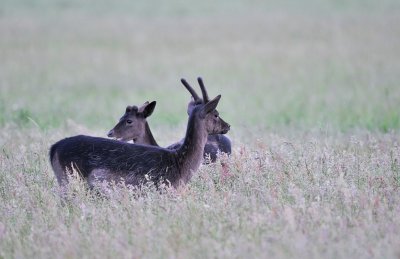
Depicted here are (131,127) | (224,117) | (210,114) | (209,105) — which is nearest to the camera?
(209,105)

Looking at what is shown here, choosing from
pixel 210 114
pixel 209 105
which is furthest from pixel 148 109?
pixel 209 105

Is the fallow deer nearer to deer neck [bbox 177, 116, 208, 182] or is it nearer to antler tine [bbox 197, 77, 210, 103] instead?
antler tine [bbox 197, 77, 210, 103]

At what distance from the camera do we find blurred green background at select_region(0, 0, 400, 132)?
17.6 meters

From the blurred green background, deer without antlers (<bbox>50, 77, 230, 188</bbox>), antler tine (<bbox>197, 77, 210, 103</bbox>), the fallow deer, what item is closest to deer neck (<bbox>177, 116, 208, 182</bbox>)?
deer without antlers (<bbox>50, 77, 230, 188</bbox>)

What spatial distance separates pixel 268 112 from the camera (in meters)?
18.2

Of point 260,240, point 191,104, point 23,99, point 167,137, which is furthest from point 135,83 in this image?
point 260,240

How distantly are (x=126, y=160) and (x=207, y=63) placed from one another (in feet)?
59.6

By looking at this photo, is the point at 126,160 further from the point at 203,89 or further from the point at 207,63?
the point at 207,63

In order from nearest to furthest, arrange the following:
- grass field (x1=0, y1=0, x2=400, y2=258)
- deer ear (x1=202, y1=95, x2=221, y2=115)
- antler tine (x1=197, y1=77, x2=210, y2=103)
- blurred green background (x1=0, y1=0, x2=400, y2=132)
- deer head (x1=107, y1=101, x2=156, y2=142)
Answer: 1. grass field (x1=0, y1=0, x2=400, y2=258)
2. deer ear (x1=202, y1=95, x2=221, y2=115)
3. antler tine (x1=197, y1=77, x2=210, y2=103)
4. deer head (x1=107, y1=101, x2=156, y2=142)
5. blurred green background (x1=0, y1=0, x2=400, y2=132)

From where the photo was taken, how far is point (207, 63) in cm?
2695

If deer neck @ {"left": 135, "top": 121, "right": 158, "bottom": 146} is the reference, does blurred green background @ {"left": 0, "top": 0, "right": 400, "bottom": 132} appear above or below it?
above

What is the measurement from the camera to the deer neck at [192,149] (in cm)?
932

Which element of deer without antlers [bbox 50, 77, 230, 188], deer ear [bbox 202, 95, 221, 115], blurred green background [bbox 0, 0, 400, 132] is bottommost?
deer without antlers [bbox 50, 77, 230, 188]

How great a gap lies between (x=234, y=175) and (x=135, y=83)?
15.3 meters
